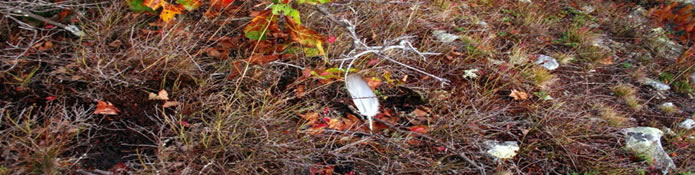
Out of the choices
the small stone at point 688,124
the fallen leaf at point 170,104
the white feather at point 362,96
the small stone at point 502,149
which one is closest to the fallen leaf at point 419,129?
the white feather at point 362,96

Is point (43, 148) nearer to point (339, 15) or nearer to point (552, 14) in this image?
point (339, 15)

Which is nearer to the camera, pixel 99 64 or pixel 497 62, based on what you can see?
pixel 99 64

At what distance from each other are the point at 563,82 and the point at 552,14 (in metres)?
1.08

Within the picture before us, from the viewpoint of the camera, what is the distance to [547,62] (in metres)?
3.27

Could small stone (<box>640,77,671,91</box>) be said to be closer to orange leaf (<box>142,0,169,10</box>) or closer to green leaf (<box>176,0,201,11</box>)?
green leaf (<box>176,0,201,11</box>)

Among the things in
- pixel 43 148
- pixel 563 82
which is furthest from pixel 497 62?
pixel 43 148

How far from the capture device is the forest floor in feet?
6.46

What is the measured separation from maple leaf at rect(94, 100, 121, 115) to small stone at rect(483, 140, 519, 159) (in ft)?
5.35

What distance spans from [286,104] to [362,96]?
1.23ft

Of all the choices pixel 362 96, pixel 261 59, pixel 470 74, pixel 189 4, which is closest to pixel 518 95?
pixel 470 74

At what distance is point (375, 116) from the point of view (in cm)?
243

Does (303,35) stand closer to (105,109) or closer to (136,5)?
(136,5)

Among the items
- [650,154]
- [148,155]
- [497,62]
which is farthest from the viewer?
[497,62]

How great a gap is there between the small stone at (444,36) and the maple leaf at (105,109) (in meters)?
1.89
